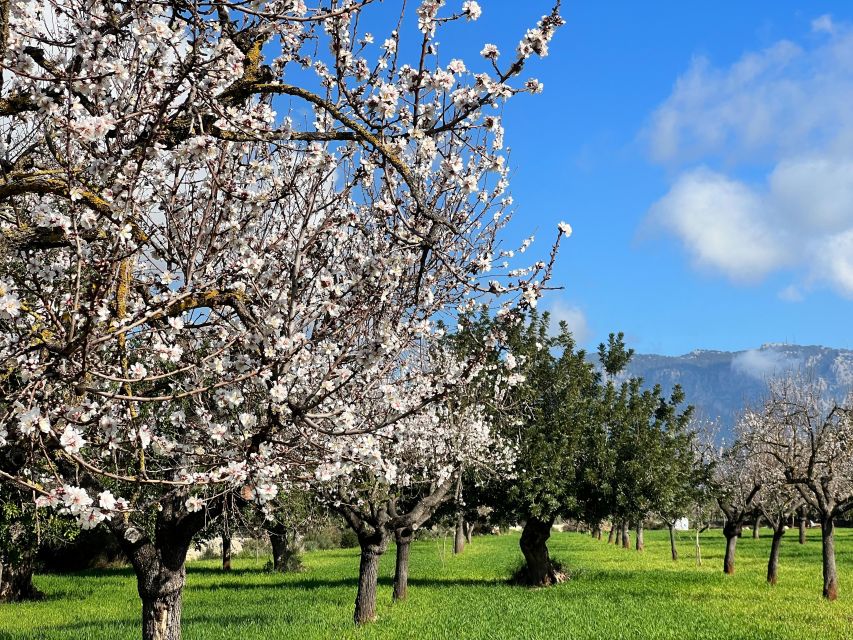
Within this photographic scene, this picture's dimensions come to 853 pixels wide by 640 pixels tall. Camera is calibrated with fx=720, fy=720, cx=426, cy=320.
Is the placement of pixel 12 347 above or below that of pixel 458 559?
above

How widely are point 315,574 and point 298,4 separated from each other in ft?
121

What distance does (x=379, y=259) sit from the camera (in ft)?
18.6

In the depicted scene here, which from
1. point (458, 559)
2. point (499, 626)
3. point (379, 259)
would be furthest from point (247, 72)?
point (458, 559)

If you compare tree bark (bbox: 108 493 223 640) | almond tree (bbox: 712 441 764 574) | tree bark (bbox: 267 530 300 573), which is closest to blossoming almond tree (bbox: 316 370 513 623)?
tree bark (bbox: 108 493 223 640)

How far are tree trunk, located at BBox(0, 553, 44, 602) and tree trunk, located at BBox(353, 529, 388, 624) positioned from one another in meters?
15.7

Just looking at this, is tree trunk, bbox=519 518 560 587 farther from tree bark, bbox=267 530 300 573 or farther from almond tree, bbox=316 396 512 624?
tree bark, bbox=267 530 300 573

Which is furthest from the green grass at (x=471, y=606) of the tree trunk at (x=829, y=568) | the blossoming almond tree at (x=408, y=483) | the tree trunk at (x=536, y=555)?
the blossoming almond tree at (x=408, y=483)

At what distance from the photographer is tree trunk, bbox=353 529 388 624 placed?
2045 centimetres

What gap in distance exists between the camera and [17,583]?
95.8 feet

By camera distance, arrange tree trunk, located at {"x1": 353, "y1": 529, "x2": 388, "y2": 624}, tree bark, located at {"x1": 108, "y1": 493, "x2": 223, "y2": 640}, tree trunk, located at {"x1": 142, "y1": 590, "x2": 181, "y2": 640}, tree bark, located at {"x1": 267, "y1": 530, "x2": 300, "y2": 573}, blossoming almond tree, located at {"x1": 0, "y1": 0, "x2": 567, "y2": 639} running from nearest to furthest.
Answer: blossoming almond tree, located at {"x1": 0, "y1": 0, "x2": 567, "y2": 639}, tree bark, located at {"x1": 108, "y1": 493, "x2": 223, "y2": 640}, tree trunk, located at {"x1": 142, "y1": 590, "x2": 181, "y2": 640}, tree trunk, located at {"x1": 353, "y1": 529, "x2": 388, "y2": 624}, tree bark, located at {"x1": 267, "y1": 530, "x2": 300, "y2": 573}

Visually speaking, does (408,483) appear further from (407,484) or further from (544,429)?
(544,429)

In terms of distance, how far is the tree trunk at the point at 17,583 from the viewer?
2866cm

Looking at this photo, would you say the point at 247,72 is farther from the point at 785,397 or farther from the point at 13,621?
the point at 785,397

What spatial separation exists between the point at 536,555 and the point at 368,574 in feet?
37.6
